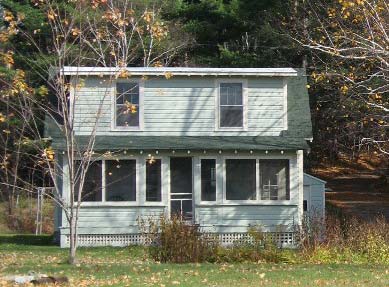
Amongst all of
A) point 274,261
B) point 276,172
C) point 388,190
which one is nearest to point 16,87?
point 274,261

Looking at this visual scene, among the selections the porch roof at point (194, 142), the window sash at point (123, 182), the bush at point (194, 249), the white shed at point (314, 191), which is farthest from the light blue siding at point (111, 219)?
the white shed at point (314, 191)

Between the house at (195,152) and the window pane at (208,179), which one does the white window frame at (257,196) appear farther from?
the window pane at (208,179)

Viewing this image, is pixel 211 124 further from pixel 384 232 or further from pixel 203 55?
pixel 203 55

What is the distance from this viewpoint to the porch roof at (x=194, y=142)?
2295 cm

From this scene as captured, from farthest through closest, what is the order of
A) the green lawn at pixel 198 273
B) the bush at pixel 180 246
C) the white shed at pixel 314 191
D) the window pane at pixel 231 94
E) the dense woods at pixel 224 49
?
1. the dense woods at pixel 224 49
2. the white shed at pixel 314 191
3. the window pane at pixel 231 94
4. the bush at pixel 180 246
5. the green lawn at pixel 198 273

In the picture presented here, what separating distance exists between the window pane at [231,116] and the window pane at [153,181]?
2.48 m

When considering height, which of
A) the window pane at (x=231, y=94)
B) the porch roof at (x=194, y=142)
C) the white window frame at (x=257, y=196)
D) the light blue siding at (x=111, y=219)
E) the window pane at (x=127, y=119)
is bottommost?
the light blue siding at (x=111, y=219)

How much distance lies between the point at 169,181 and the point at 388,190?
18.8 meters

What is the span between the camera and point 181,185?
77.6ft

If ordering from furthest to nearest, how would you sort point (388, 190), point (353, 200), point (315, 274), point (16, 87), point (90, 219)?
point (388, 190) < point (353, 200) < point (90, 219) < point (16, 87) < point (315, 274)

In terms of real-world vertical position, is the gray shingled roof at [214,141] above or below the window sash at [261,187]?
above

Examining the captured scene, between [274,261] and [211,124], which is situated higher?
[211,124]

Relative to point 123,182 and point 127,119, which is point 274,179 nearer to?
point 123,182

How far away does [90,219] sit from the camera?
23.1 meters
